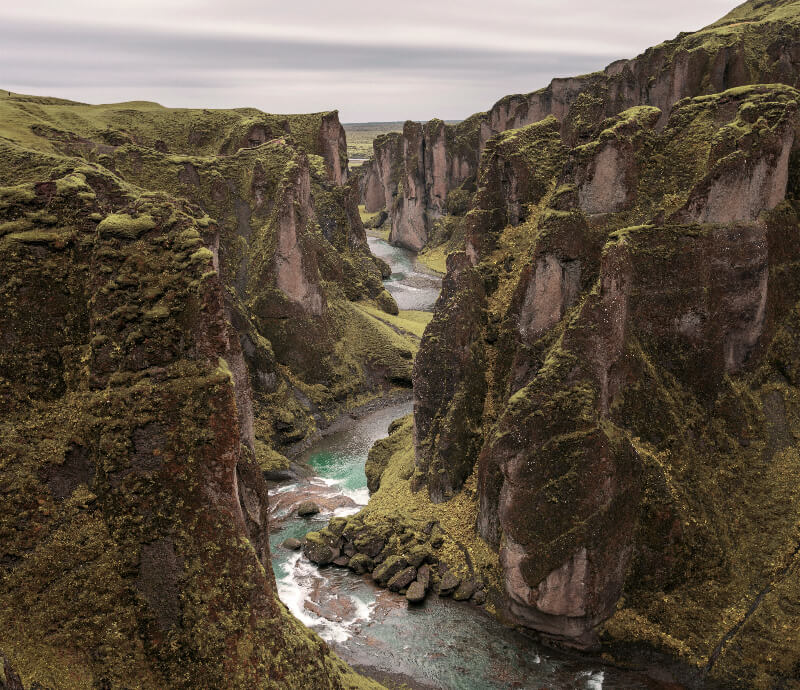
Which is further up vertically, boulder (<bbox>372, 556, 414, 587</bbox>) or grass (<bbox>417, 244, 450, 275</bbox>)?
grass (<bbox>417, 244, 450, 275</bbox>)

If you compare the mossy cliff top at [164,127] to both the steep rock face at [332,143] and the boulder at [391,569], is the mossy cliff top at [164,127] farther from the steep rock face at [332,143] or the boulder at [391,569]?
the boulder at [391,569]

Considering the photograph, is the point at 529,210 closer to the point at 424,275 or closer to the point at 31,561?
the point at 31,561

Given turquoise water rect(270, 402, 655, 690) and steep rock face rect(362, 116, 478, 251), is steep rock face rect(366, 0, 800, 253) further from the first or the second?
turquoise water rect(270, 402, 655, 690)

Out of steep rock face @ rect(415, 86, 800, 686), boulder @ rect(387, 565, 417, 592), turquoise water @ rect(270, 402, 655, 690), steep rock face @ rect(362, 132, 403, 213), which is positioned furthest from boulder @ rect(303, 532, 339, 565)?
steep rock face @ rect(362, 132, 403, 213)

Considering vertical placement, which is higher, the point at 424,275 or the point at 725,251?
the point at 725,251

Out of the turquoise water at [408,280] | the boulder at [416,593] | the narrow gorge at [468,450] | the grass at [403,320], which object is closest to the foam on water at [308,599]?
the narrow gorge at [468,450]

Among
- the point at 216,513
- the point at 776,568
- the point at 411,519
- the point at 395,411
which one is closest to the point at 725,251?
the point at 776,568

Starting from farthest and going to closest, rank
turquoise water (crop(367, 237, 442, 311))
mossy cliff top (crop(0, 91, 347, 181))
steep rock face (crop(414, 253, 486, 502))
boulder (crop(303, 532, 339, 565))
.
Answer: turquoise water (crop(367, 237, 442, 311)), mossy cliff top (crop(0, 91, 347, 181)), boulder (crop(303, 532, 339, 565)), steep rock face (crop(414, 253, 486, 502))
